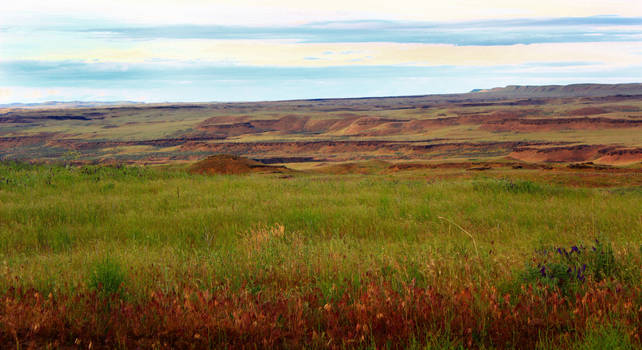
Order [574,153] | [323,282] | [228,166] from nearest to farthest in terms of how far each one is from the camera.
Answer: [323,282]
[228,166]
[574,153]

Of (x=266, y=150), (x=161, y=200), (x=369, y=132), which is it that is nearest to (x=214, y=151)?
(x=266, y=150)

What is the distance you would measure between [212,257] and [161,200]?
565 cm

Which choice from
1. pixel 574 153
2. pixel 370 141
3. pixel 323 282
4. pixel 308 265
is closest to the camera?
pixel 323 282

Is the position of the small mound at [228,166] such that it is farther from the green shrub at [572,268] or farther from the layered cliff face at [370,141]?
the green shrub at [572,268]

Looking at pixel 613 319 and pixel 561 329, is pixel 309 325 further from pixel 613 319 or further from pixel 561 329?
pixel 613 319

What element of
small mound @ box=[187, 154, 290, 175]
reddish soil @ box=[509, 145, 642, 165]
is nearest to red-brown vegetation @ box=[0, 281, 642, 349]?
small mound @ box=[187, 154, 290, 175]

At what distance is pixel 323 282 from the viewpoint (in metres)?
4.24

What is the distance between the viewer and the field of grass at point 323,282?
3.20 m

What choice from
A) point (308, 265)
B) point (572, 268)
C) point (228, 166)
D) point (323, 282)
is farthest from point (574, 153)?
point (323, 282)

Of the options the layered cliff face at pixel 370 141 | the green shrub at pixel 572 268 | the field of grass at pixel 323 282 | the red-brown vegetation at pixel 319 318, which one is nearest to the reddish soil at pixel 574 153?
the layered cliff face at pixel 370 141

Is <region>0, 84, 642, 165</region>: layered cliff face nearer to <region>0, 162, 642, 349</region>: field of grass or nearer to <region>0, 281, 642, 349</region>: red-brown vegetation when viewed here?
<region>0, 162, 642, 349</region>: field of grass

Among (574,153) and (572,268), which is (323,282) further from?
(574,153)

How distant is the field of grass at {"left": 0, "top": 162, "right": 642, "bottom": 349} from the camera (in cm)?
320

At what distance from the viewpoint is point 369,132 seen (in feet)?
254
